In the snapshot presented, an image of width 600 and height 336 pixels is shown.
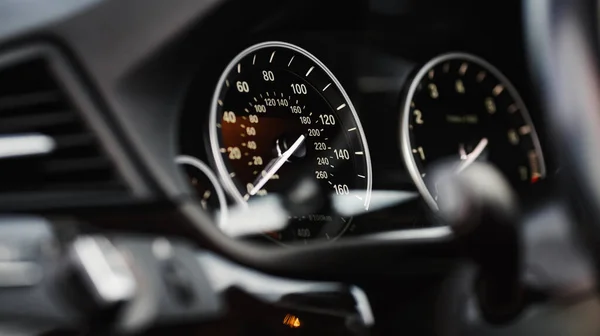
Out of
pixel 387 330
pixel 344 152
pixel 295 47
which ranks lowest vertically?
pixel 387 330

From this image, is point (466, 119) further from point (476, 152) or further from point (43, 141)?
point (43, 141)

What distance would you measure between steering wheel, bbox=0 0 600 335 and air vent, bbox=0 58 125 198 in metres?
0.02

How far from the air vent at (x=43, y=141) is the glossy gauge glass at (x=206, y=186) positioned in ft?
0.45

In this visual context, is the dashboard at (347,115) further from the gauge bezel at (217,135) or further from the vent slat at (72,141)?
the vent slat at (72,141)

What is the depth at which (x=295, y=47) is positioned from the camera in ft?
5.47

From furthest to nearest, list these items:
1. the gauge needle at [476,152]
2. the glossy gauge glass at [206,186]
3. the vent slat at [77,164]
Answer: the gauge needle at [476,152] → the glossy gauge glass at [206,186] → the vent slat at [77,164]

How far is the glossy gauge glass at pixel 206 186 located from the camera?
152 cm

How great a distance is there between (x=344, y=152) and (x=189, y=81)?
0.29m

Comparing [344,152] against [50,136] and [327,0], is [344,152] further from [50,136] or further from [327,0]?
[50,136]

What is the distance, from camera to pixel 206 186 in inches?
61.7

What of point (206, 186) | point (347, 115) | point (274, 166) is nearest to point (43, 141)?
point (206, 186)

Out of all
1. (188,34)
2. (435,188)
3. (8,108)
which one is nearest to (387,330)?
(435,188)

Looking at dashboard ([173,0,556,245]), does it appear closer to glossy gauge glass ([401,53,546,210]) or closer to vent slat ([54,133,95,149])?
glossy gauge glass ([401,53,546,210])

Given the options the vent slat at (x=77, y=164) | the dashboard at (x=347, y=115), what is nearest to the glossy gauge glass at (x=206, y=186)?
the dashboard at (x=347, y=115)
